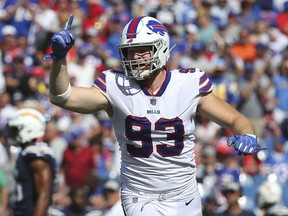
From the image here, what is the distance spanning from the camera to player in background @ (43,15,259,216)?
5871 mm

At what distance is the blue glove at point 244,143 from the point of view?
18.6 feet

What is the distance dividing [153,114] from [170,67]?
7.24 metres

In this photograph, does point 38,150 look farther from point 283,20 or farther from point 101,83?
point 283,20

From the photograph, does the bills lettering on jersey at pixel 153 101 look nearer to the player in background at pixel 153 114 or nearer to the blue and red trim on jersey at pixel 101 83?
the player in background at pixel 153 114

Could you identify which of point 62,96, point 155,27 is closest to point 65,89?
point 62,96

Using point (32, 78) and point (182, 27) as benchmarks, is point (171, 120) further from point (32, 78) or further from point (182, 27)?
point (182, 27)

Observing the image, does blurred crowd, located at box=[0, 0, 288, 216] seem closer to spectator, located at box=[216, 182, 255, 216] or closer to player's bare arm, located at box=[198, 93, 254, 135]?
spectator, located at box=[216, 182, 255, 216]

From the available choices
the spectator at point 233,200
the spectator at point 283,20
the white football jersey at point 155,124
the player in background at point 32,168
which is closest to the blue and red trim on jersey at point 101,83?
the white football jersey at point 155,124

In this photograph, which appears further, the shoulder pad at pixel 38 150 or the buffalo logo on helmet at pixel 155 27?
the shoulder pad at pixel 38 150

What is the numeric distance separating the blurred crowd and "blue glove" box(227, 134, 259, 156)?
3732 mm

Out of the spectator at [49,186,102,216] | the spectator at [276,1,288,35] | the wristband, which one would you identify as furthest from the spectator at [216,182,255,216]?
the spectator at [276,1,288,35]

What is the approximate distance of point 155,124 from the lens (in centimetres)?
586

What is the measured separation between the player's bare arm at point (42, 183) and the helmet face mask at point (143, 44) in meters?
1.75

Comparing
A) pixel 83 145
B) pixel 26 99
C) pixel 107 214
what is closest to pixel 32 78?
pixel 26 99
